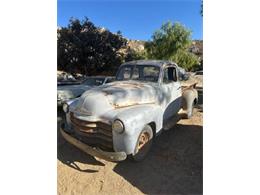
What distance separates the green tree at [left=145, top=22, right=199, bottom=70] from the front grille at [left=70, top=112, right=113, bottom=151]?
7734mm

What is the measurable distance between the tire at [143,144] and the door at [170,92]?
0.65 metres

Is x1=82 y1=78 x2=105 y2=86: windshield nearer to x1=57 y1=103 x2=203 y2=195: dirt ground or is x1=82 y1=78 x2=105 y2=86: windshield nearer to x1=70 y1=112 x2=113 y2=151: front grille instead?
x1=57 y1=103 x2=203 y2=195: dirt ground

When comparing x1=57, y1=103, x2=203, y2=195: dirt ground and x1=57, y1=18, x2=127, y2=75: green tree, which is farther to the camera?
x1=57, y1=18, x2=127, y2=75: green tree

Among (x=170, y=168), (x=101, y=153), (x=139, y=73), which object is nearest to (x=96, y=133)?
(x=101, y=153)

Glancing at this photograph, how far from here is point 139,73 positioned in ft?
15.0

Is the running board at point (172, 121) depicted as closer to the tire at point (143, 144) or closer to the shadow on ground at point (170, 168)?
the shadow on ground at point (170, 168)

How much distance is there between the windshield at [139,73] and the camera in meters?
4.45

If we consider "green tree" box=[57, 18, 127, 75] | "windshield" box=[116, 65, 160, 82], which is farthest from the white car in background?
"green tree" box=[57, 18, 127, 75]

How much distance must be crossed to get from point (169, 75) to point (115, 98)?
1505mm

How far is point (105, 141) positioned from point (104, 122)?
27 cm

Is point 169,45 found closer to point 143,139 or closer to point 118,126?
point 143,139

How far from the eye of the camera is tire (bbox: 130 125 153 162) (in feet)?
11.1
